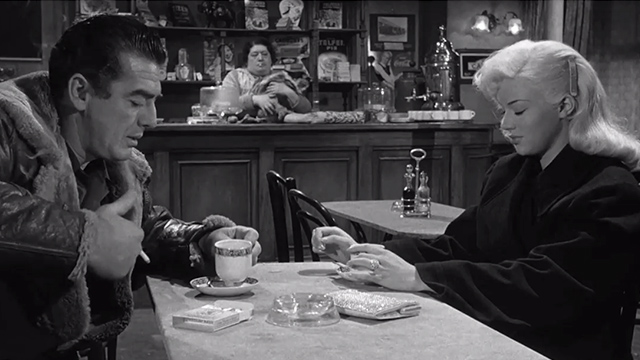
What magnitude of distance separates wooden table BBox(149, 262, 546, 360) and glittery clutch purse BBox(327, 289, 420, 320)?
14mm

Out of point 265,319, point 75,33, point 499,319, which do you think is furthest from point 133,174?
point 499,319

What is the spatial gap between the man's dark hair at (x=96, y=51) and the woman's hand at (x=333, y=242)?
75cm

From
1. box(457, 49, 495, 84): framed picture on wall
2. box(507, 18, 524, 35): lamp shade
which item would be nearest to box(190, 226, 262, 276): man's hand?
box(457, 49, 495, 84): framed picture on wall

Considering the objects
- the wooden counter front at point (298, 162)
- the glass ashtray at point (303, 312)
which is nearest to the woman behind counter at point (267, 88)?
the wooden counter front at point (298, 162)

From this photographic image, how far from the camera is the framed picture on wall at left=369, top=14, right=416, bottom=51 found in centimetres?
924

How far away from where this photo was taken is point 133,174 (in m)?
1.74

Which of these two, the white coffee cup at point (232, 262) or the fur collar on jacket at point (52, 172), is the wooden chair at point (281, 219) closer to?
the white coffee cup at point (232, 262)

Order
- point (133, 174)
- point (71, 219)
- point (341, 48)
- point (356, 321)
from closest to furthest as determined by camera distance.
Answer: point (71, 219) < point (356, 321) < point (133, 174) < point (341, 48)

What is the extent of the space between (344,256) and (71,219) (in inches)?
37.3

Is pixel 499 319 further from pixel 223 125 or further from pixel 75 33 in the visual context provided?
pixel 223 125

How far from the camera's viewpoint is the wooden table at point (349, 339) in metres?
1.25

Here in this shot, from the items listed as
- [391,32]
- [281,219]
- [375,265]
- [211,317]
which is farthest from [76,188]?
[391,32]

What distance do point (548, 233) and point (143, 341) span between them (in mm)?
2573

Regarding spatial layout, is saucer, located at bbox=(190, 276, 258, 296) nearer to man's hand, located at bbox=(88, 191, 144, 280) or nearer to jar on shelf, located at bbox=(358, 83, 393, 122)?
man's hand, located at bbox=(88, 191, 144, 280)
